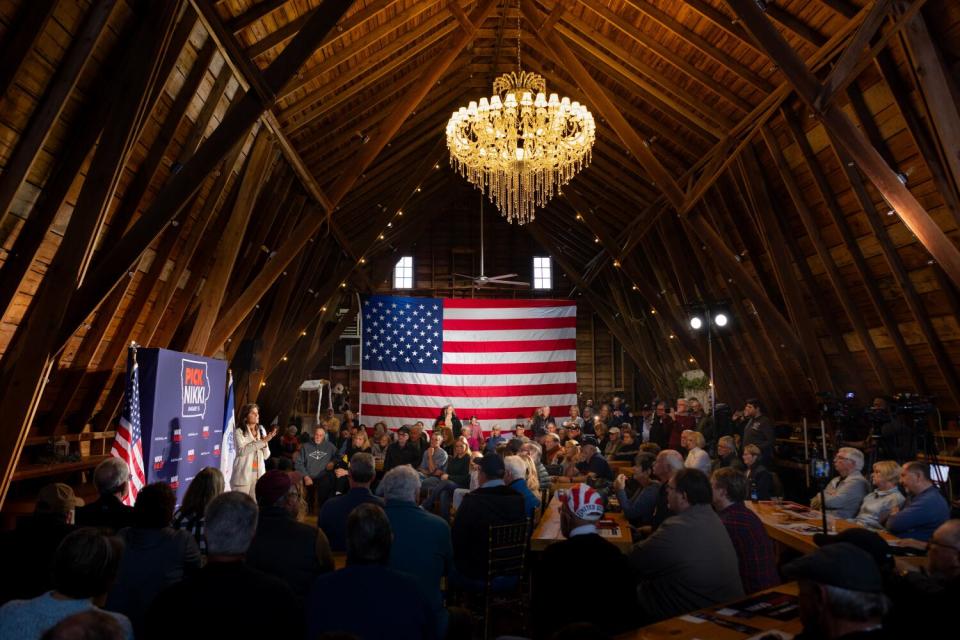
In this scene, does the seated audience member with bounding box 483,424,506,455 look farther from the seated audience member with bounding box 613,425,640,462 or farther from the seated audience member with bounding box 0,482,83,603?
the seated audience member with bounding box 0,482,83,603

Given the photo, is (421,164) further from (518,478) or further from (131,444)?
(518,478)

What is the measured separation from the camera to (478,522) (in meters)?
4.25

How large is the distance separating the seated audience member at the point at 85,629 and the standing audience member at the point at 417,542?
194 cm

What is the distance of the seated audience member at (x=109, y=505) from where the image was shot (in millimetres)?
3496

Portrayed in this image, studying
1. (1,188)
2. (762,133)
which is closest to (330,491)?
(1,188)

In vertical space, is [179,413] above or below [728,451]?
above

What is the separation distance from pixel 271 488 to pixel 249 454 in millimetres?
4964

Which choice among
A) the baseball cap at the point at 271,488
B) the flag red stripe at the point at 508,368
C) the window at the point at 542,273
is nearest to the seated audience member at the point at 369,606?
the baseball cap at the point at 271,488

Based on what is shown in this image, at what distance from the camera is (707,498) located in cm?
327

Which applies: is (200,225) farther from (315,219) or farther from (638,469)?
(638,469)

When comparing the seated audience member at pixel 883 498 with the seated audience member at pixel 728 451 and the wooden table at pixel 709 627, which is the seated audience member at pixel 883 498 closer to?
the seated audience member at pixel 728 451

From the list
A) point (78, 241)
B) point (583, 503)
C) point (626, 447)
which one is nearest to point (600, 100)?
point (626, 447)

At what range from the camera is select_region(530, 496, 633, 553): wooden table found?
14.3 feet

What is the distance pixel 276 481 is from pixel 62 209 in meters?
3.65
